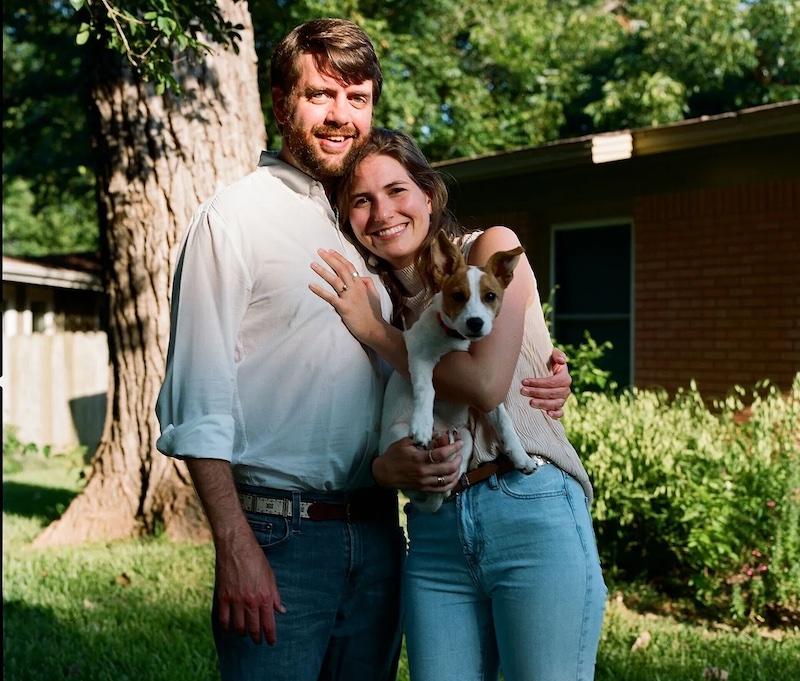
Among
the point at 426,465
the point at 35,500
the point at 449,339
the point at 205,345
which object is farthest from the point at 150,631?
the point at 35,500

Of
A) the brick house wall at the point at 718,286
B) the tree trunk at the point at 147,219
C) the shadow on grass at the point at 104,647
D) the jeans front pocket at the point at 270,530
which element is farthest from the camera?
the brick house wall at the point at 718,286

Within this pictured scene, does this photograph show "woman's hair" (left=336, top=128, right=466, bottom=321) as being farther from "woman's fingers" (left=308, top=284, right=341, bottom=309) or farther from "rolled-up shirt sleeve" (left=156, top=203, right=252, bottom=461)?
"rolled-up shirt sleeve" (left=156, top=203, right=252, bottom=461)

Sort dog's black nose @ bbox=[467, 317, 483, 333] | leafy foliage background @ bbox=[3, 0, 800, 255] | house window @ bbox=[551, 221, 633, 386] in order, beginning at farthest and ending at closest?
leafy foliage background @ bbox=[3, 0, 800, 255]
house window @ bbox=[551, 221, 633, 386]
dog's black nose @ bbox=[467, 317, 483, 333]

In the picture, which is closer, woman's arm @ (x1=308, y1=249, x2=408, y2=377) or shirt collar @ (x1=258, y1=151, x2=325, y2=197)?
woman's arm @ (x1=308, y1=249, x2=408, y2=377)

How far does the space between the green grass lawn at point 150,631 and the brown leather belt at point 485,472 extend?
2793 millimetres

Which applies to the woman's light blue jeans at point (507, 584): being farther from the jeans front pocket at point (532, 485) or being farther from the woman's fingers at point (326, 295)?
the woman's fingers at point (326, 295)

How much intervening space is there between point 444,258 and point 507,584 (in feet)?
2.63

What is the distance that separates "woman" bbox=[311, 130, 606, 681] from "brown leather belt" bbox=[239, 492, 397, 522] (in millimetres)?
141

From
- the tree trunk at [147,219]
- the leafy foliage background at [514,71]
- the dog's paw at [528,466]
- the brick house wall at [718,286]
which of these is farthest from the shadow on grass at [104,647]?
the leafy foliage background at [514,71]

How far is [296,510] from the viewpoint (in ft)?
8.43

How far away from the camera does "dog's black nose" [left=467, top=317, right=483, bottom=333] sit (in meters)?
2.35

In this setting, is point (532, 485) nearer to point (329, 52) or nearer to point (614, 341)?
point (329, 52)

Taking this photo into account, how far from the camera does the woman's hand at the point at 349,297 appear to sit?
257 centimetres

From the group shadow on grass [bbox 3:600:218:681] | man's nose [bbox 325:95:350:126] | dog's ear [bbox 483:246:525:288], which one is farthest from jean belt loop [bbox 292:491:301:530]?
shadow on grass [bbox 3:600:218:681]
